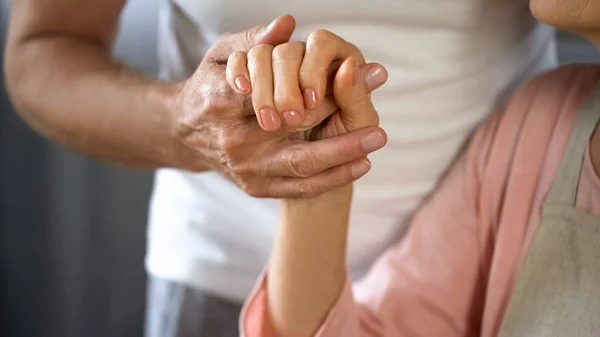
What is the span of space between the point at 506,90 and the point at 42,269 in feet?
3.36

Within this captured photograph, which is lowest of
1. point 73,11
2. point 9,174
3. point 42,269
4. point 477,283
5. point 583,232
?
point 42,269

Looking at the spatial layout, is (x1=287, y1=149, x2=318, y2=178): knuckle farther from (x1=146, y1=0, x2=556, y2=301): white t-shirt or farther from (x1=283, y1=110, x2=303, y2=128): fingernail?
(x1=146, y1=0, x2=556, y2=301): white t-shirt

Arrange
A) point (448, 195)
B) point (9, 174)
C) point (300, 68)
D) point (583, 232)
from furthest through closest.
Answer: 1. point (9, 174)
2. point (448, 195)
3. point (583, 232)
4. point (300, 68)

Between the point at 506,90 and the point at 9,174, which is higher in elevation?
the point at 506,90

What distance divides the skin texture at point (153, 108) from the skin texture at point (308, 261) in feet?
0.21

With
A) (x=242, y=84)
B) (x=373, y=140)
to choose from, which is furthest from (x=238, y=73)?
(x=373, y=140)

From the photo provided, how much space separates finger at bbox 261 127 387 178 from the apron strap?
0.24m

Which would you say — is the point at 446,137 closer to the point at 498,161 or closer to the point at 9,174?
the point at 498,161

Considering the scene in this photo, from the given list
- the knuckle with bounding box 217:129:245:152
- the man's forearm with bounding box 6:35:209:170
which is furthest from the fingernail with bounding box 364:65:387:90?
the man's forearm with bounding box 6:35:209:170

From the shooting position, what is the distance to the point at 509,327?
672 mm

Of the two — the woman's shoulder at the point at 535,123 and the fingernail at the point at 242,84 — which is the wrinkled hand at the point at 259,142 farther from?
the woman's shoulder at the point at 535,123

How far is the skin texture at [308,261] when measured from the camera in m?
0.66

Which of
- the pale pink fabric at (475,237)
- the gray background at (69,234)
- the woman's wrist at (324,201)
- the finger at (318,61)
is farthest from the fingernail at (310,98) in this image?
the gray background at (69,234)

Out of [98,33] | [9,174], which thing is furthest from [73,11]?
[9,174]
